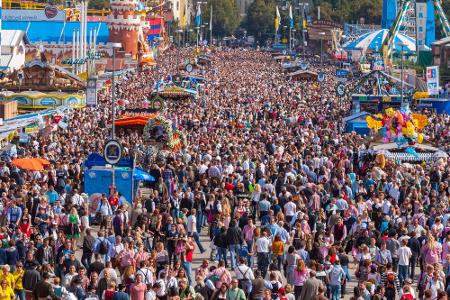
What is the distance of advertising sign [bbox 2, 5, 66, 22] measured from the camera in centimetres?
11269

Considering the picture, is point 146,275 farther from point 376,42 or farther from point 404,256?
point 376,42

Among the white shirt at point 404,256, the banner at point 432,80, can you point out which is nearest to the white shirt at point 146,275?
the white shirt at point 404,256

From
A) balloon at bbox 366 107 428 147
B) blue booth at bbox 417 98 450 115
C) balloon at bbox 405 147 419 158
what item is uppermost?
balloon at bbox 366 107 428 147

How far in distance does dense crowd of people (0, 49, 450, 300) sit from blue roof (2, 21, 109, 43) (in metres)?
61.1

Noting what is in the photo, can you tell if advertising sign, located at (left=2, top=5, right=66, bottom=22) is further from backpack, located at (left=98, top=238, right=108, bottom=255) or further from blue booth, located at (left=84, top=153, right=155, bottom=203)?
backpack, located at (left=98, top=238, right=108, bottom=255)

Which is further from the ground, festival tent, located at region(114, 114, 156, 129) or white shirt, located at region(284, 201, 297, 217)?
white shirt, located at region(284, 201, 297, 217)

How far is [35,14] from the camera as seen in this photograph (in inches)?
4532

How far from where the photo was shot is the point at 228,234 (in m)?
21.3

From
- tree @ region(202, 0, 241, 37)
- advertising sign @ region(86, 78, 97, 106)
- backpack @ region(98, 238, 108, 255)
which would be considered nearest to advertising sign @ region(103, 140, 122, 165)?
backpack @ region(98, 238, 108, 255)

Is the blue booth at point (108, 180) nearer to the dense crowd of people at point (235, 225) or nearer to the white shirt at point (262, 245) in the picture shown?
the dense crowd of people at point (235, 225)

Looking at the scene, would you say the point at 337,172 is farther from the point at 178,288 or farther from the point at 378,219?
the point at 178,288

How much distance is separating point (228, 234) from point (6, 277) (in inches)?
186

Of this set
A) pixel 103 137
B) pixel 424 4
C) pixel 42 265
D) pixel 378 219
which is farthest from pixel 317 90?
pixel 42 265

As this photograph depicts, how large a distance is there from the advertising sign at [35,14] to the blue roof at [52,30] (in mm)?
6589
